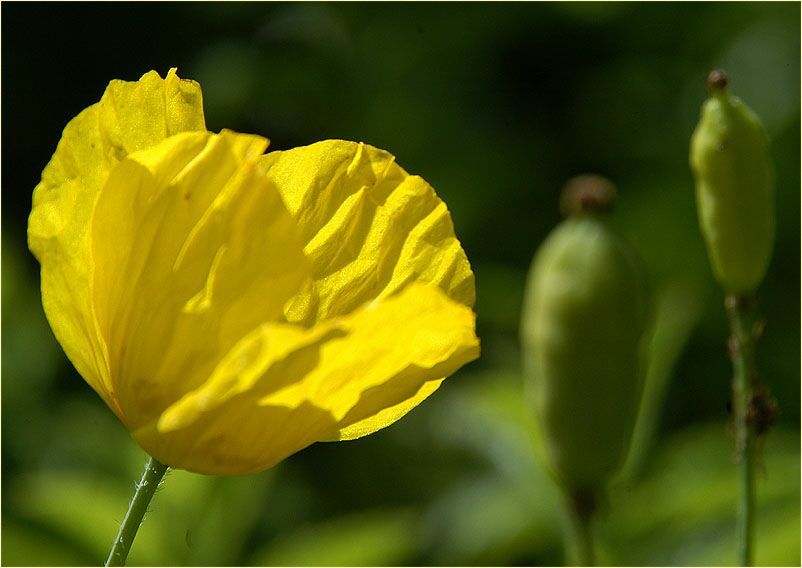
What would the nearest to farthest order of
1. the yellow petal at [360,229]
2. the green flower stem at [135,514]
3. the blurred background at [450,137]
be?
the green flower stem at [135,514] → the yellow petal at [360,229] → the blurred background at [450,137]

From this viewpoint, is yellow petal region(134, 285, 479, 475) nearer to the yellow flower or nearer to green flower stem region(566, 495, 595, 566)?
the yellow flower

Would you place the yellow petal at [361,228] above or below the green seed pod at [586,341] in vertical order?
above

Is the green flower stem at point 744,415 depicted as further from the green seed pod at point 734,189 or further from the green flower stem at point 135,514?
the green flower stem at point 135,514

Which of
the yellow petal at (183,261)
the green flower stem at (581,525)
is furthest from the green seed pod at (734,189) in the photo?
the yellow petal at (183,261)

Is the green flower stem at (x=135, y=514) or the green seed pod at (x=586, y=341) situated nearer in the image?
the green flower stem at (x=135, y=514)

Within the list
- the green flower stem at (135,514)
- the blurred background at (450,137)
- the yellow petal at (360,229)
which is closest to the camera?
the green flower stem at (135,514)

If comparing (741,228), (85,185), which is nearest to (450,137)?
(741,228)

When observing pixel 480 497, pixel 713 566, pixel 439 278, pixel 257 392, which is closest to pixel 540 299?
pixel 439 278
